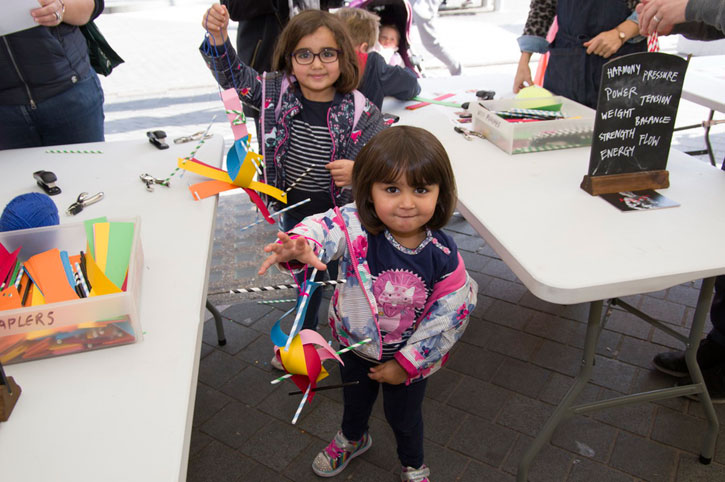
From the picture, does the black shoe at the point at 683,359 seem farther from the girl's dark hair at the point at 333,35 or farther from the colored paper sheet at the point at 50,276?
the colored paper sheet at the point at 50,276

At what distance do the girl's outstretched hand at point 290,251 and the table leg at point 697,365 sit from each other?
49.7 inches

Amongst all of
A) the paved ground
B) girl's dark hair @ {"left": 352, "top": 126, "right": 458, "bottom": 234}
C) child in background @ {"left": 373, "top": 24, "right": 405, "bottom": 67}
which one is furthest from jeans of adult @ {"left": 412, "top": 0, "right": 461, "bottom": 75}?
girl's dark hair @ {"left": 352, "top": 126, "right": 458, "bottom": 234}

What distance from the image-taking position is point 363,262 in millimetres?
1445

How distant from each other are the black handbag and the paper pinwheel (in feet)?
3.18

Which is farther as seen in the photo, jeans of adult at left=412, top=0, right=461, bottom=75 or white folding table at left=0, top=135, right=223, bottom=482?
jeans of adult at left=412, top=0, right=461, bottom=75

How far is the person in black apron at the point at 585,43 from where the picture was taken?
2.27 m

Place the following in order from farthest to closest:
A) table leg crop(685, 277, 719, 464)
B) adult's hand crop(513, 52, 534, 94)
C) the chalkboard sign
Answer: adult's hand crop(513, 52, 534, 94) < table leg crop(685, 277, 719, 464) < the chalkboard sign

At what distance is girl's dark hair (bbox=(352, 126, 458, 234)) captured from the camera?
4.48 ft

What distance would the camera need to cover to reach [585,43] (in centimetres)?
232

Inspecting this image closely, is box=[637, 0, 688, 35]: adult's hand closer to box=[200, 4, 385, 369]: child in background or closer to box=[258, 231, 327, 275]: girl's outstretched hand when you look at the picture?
box=[200, 4, 385, 369]: child in background

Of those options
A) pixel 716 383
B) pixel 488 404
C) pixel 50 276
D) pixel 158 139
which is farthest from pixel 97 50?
pixel 716 383

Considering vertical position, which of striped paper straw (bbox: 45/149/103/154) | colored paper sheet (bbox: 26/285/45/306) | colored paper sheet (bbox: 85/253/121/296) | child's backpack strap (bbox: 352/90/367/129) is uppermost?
child's backpack strap (bbox: 352/90/367/129)

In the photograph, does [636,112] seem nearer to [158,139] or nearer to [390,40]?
[158,139]

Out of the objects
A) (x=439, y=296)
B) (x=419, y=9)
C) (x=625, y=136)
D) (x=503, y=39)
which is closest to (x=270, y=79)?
(x=439, y=296)
